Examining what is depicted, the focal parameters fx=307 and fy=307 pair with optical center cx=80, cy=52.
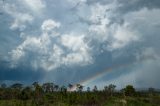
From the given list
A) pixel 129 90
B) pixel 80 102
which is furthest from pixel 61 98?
pixel 129 90

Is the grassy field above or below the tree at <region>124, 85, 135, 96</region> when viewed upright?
below

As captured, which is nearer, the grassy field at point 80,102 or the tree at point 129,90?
the grassy field at point 80,102

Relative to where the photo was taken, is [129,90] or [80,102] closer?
[80,102]

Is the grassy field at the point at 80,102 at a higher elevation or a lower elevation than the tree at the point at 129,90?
lower

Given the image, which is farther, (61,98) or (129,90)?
(129,90)

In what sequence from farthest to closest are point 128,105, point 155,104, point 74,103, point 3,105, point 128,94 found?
1. point 128,94
2. point 155,104
3. point 128,105
4. point 74,103
5. point 3,105

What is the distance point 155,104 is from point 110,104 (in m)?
33.9

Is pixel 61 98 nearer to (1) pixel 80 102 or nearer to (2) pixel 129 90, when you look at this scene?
(1) pixel 80 102

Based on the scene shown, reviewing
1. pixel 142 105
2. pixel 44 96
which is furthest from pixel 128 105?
pixel 44 96

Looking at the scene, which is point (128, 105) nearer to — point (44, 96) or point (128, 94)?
point (128, 94)

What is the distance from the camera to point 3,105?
142750 millimetres

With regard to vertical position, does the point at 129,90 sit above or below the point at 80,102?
above

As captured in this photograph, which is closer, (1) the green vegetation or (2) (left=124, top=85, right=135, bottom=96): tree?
(1) the green vegetation

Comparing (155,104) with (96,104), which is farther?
(155,104)
